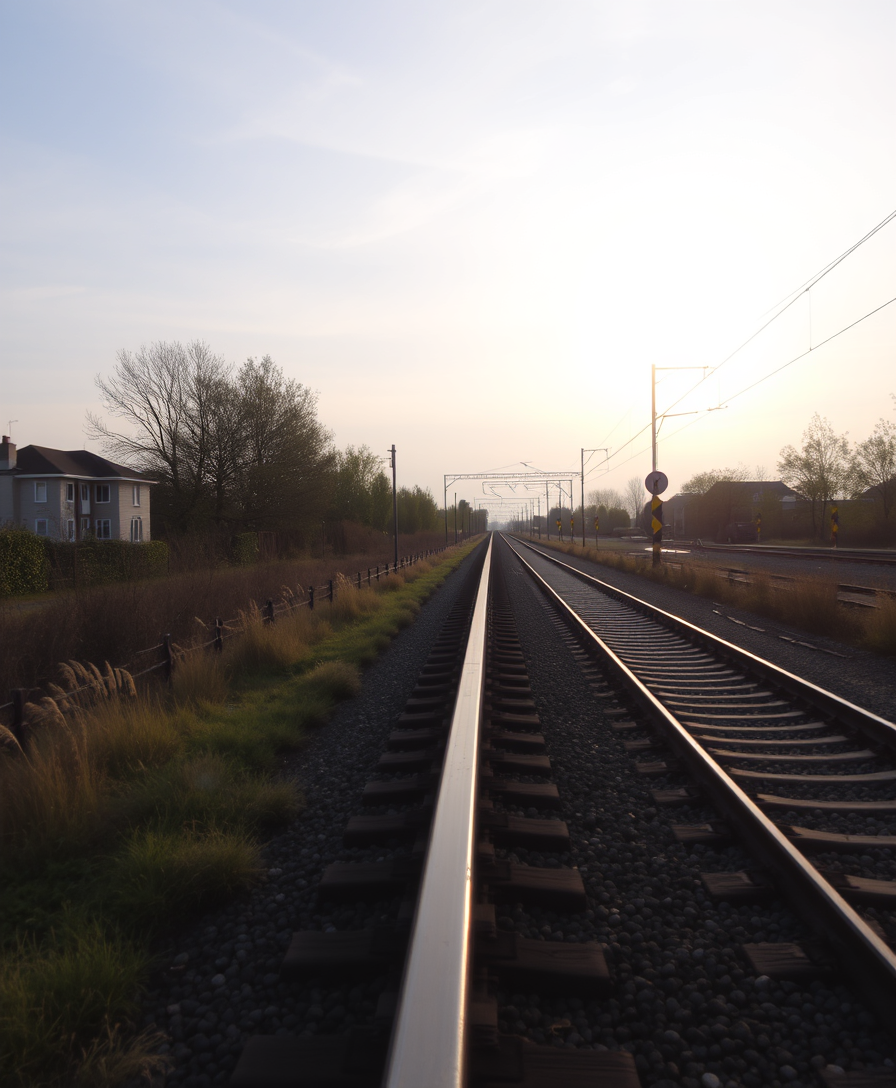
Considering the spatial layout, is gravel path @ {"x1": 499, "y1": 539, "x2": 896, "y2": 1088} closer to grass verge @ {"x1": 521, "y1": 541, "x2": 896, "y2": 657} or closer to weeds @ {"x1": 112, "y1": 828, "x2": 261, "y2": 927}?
weeds @ {"x1": 112, "y1": 828, "x2": 261, "y2": 927}

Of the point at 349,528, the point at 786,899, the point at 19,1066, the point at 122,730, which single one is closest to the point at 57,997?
the point at 19,1066

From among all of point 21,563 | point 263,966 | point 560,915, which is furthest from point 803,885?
point 21,563

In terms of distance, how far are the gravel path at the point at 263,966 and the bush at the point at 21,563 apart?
19481mm

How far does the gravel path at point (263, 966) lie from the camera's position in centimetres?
228

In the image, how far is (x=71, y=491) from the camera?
151 ft

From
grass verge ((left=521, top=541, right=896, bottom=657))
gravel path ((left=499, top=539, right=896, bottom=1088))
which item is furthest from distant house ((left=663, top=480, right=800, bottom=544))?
gravel path ((left=499, top=539, right=896, bottom=1088))

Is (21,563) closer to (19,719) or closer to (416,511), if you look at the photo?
(19,719)

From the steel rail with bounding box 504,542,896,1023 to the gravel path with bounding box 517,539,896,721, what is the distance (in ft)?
8.85

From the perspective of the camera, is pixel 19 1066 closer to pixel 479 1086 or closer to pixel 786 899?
pixel 479 1086

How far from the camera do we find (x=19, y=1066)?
2086 mm

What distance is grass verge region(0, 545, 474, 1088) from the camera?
228cm

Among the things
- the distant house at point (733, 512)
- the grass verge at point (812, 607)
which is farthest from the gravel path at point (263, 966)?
the distant house at point (733, 512)

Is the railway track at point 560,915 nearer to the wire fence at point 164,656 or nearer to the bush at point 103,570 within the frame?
the wire fence at point 164,656

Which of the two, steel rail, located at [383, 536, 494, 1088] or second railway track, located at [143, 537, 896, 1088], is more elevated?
steel rail, located at [383, 536, 494, 1088]
